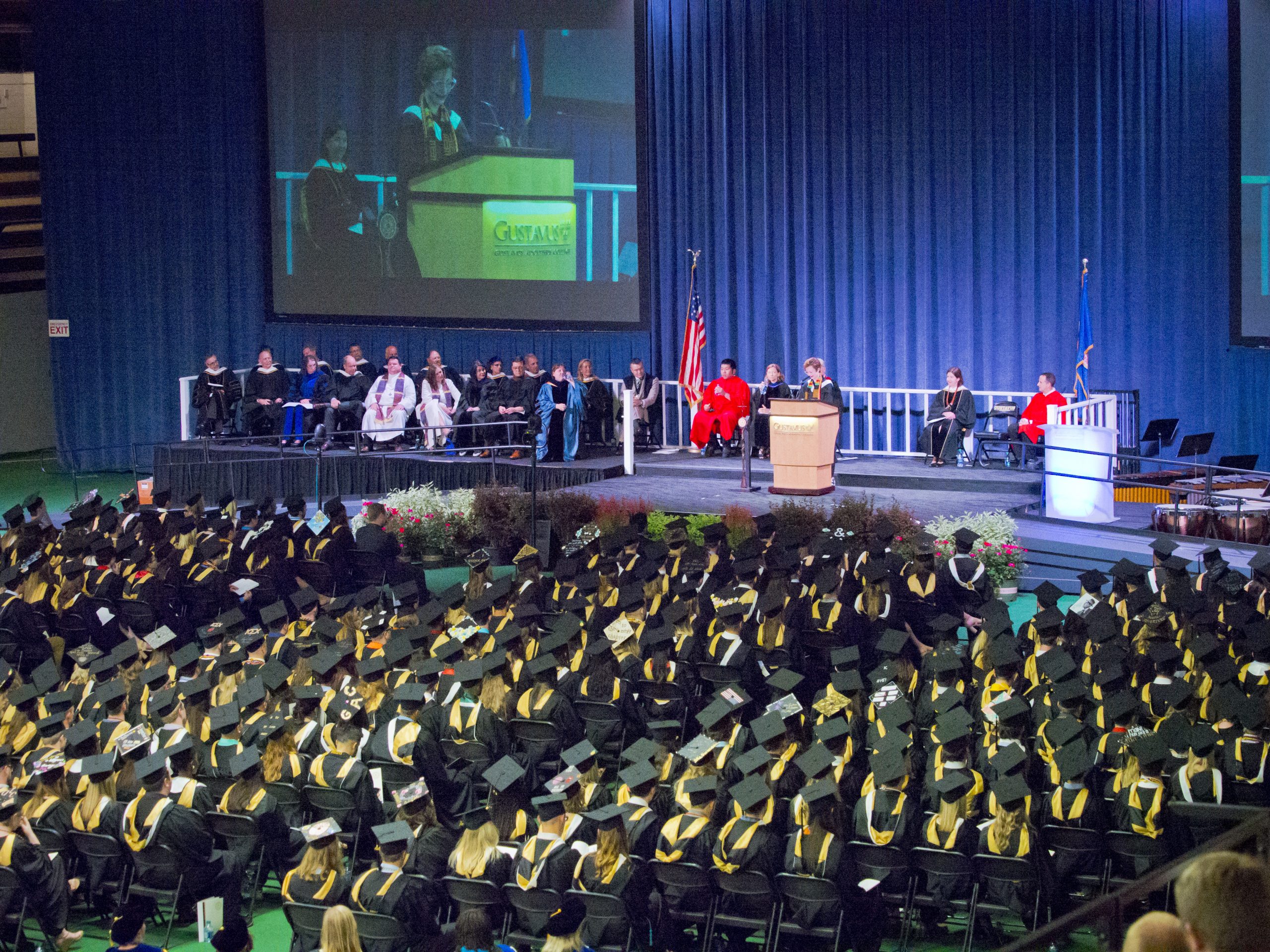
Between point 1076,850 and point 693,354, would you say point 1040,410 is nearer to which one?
point 693,354

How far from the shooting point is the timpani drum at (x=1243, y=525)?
11969mm

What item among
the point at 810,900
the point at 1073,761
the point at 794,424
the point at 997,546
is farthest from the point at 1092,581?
the point at 810,900

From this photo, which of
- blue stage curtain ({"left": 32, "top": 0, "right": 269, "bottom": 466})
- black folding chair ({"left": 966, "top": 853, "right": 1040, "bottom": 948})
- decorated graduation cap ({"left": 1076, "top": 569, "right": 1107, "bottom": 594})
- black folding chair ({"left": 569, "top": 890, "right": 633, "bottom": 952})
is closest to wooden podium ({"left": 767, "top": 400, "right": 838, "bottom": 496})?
decorated graduation cap ({"left": 1076, "top": 569, "right": 1107, "bottom": 594})

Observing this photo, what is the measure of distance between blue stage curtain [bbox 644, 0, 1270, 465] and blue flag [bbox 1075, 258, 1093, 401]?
3.07 feet

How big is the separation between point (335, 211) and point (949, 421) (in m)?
8.91

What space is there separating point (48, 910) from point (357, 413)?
1184 cm

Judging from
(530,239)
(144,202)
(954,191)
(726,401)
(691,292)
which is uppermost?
(144,202)

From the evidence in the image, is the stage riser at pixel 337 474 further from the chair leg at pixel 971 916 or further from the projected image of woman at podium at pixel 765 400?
the chair leg at pixel 971 916

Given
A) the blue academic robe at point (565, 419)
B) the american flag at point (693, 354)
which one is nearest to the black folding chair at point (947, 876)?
the blue academic robe at point (565, 419)

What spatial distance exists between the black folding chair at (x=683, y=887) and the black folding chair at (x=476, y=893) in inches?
24.0

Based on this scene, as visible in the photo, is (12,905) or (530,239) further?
(530,239)

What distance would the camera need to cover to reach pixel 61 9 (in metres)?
21.0

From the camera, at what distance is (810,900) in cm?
559

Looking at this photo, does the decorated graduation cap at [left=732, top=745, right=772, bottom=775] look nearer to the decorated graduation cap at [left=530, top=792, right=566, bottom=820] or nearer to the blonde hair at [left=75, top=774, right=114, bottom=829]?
the decorated graduation cap at [left=530, top=792, right=566, bottom=820]
